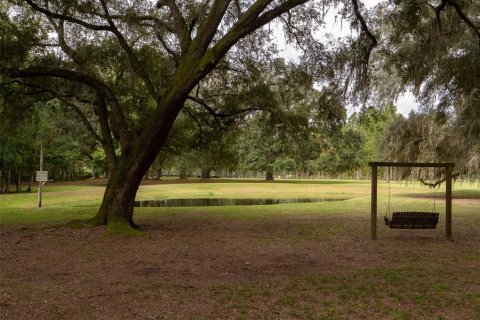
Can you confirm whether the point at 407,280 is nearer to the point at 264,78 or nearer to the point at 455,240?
the point at 455,240

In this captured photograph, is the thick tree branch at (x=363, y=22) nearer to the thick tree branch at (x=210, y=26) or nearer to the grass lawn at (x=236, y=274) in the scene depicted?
the thick tree branch at (x=210, y=26)

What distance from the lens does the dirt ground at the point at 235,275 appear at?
5223 millimetres

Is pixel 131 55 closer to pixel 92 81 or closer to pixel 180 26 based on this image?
pixel 92 81

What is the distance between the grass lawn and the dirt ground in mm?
18

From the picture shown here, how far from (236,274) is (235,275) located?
7cm

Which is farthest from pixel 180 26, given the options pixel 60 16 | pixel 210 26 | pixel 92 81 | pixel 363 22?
pixel 363 22

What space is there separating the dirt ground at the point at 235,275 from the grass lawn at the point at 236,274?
0.7 inches

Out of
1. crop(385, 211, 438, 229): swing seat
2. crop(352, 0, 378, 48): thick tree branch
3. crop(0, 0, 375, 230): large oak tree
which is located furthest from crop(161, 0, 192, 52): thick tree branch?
crop(385, 211, 438, 229): swing seat

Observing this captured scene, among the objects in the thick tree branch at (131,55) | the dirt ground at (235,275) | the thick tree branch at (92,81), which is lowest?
the dirt ground at (235,275)

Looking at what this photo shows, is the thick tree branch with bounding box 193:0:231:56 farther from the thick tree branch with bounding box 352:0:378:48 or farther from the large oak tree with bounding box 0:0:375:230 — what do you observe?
the thick tree branch with bounding box 352:0:378:48

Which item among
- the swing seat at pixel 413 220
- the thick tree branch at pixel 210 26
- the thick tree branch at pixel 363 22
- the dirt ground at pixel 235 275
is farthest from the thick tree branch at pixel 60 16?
the swing seat at pixel 413 220

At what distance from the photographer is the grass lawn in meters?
5.23

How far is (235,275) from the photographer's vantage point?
6996 mm

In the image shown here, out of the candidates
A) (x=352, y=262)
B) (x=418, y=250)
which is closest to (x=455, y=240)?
(x=418, y=250)
